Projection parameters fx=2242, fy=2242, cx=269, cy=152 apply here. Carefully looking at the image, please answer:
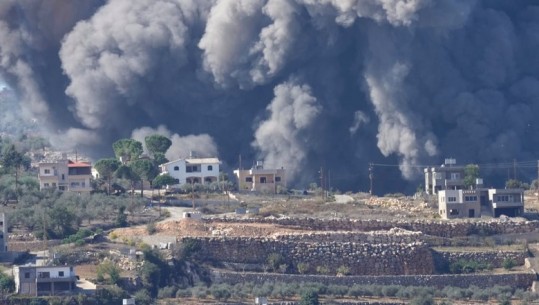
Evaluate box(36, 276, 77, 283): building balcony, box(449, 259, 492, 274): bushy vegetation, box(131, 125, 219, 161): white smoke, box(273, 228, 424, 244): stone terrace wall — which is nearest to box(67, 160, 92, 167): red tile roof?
box(131, 125, 219, 161): white smoke

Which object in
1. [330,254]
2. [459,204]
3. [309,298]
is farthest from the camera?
[459,204]

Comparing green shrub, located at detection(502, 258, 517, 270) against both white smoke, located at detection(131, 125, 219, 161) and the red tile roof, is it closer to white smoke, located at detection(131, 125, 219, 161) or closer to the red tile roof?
the red tile roof

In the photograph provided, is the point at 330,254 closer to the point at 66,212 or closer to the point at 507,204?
the point at 66,212

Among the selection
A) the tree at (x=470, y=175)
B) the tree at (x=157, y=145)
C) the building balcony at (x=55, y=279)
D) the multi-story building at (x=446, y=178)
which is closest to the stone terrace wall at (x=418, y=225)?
the tree at (x=470, y=175)

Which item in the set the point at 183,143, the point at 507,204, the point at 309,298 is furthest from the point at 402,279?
the point at 183,143

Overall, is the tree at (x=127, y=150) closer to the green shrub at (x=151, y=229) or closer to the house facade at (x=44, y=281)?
the green shrub at (x=151, y=229)

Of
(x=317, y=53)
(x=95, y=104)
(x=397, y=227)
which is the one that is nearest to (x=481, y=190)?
(x=397, y=227)
